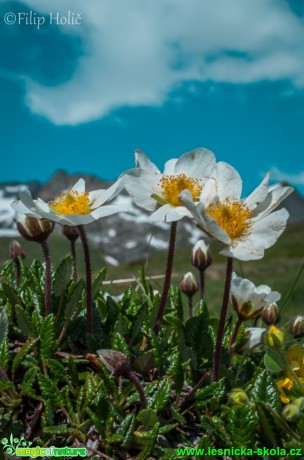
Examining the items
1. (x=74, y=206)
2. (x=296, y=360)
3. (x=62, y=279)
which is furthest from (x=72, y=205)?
(x=296, y=360)

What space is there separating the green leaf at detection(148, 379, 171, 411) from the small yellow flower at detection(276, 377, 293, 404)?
16.5 inches

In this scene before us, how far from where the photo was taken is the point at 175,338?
2.73 m

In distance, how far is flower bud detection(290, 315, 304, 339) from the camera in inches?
113

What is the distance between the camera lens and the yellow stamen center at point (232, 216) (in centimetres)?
229

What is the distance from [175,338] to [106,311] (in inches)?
14.4

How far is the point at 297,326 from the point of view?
114 inches

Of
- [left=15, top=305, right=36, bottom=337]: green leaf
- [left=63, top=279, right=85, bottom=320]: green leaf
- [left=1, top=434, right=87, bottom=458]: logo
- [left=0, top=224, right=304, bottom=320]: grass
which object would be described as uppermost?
[left=0, top=224, right=304, bottom=320]: grass

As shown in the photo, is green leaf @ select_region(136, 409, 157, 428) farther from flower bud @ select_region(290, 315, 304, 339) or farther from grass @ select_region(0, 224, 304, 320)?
grass @ select_region(0, 224, 304, 320)

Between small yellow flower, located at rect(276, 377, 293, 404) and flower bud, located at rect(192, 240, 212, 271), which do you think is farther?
flower bud, located at rect(192, 240, 212, 271)

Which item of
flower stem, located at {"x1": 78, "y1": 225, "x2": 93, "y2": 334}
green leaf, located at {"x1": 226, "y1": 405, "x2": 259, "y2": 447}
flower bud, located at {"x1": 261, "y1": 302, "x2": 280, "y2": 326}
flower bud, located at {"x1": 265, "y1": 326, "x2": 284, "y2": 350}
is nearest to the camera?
flower bud, located at {"x1": 265, "y1": 326, "x2": 284, "y2": 350}

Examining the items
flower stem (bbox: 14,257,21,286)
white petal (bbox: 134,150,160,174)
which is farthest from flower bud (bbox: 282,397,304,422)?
flower stem (bbox: 14,257,21,286)

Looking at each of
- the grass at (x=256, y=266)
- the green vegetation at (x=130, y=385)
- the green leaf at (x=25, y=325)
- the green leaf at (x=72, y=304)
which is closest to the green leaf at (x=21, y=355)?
the green vegetation at (x=130, y=385)

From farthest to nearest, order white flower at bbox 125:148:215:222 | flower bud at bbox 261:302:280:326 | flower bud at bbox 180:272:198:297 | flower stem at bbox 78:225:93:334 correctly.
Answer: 1. flower bud at bbox 180:272:198:297
2. flower bud at bbox 261:302:280:326
3. white flower at bbox 125:148:215:222
4. flower stem at bbox 78:225:93:334

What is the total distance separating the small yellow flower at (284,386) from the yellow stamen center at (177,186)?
2.58 ft
